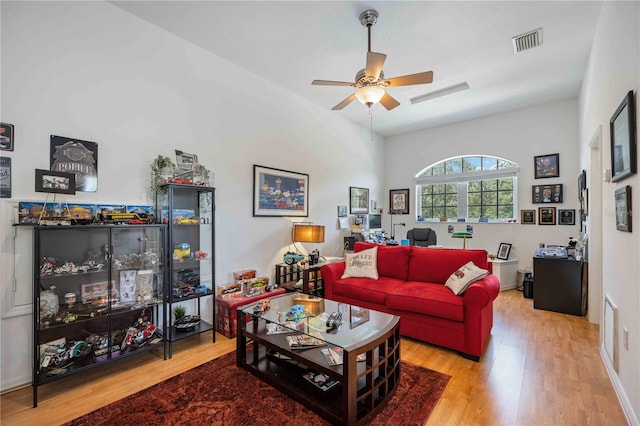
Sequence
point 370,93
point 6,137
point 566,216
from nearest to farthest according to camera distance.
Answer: point 6,137 < point 370,93 < point 566,216

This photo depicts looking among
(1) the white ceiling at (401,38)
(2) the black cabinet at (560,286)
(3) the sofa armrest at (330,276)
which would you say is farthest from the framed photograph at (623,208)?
(3) the sofa armrest at (330,276)

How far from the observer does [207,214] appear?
3.10 meters

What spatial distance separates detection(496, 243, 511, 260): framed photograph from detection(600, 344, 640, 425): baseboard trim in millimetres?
2687

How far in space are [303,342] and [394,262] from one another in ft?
5.99

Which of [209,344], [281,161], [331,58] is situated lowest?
[209,344]

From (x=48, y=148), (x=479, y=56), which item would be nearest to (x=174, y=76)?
(x=48, y=148)

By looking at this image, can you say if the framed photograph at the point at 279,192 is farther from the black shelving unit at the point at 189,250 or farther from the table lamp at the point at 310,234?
the black shelving unit at the point at 189,250

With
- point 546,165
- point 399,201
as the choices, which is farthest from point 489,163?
point 399,201

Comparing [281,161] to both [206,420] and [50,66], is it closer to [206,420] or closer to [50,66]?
[50,66]

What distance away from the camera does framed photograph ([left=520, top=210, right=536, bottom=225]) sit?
4.97 m

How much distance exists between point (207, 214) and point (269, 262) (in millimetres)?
1267

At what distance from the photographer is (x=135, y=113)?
2.75m

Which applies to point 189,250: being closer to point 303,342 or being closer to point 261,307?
point 261,307

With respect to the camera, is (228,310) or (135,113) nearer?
(135,113)
